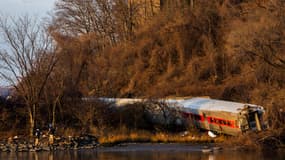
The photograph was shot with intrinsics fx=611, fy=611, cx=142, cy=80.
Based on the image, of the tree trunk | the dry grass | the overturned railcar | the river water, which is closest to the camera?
the river water

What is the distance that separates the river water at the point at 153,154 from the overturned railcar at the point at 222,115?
412 centimetres

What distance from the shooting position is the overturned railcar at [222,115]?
4266 centimetres

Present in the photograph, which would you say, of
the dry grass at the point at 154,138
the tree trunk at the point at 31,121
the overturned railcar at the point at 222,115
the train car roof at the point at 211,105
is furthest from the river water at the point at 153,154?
the tree trunk at the point at 31,121

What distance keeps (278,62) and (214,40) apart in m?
28.3

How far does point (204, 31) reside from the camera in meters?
73.1

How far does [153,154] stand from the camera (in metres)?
35.5

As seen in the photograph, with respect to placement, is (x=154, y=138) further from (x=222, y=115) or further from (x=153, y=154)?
(x=153, y=154)

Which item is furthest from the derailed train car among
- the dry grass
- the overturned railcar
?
the dry grass

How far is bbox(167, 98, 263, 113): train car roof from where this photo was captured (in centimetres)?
4488

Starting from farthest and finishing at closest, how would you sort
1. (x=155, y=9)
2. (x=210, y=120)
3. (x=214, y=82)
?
(x=155, y=9), (x=214, y=82), (x=210, y=120)

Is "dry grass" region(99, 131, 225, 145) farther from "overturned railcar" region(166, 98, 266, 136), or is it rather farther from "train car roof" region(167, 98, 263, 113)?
"train car roof" region(167, 98, 263, 113)

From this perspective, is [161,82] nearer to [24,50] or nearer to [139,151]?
[24,50]

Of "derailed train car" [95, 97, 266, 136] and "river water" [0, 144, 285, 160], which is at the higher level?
"derailed train car" [95, 97, 266, 136]

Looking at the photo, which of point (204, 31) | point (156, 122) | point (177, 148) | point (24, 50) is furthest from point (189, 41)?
point (177, 148)
